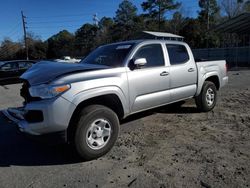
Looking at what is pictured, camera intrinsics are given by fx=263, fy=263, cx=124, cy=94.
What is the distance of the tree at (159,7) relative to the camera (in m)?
53.8

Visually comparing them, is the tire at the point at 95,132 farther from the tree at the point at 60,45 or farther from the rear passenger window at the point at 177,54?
the tree at the point at 60,45

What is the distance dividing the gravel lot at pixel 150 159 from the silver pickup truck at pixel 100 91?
347 millimetres

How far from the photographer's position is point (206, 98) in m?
6.66

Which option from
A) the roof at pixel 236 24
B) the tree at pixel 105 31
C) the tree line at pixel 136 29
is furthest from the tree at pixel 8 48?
the roof at pixel 236 24

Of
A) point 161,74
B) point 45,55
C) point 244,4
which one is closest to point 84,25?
point 45,55

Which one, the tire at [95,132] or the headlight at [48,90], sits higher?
the headlight at [48,90]

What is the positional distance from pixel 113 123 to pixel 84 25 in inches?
3024

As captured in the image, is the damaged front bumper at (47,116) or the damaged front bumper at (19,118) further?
the damaged front bumper at (19,118)

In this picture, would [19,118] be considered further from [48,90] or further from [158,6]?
[158,6]

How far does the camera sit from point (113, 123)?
14.2 ft

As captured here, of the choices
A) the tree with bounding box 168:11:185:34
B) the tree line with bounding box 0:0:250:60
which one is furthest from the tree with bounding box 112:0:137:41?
the tree with bounding box 168:11:185:34

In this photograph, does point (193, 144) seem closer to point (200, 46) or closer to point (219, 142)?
point (219, 142)

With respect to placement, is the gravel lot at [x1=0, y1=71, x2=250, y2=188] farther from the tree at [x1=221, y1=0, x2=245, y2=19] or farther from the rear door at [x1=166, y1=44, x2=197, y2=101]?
the tree at [x1=221, y1=0, x2=245, y2=19]

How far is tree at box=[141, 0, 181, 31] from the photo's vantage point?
5381 cm
